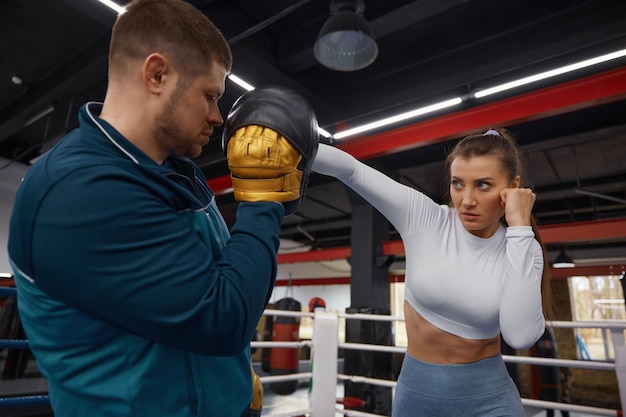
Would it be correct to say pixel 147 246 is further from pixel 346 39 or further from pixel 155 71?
pixel 346 39

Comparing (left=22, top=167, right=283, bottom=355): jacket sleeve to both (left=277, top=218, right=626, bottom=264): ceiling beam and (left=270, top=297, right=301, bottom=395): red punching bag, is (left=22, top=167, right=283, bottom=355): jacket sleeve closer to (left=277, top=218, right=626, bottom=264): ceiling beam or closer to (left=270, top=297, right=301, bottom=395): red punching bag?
(left=277, top=218, right=626, bottom=264): ceiling beam

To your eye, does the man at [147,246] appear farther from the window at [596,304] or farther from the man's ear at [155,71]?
the window at [596,304]

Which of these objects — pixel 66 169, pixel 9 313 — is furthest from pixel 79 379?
pixel 9 313

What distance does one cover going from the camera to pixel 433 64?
4.48m

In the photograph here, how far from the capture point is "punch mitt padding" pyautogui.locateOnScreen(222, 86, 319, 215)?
30.1 inches

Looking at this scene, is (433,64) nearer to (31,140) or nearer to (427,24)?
(427,24)

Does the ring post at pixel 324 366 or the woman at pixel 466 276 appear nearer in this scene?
the woman at pixel 466 276

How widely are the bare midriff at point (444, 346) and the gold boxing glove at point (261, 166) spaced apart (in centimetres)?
87

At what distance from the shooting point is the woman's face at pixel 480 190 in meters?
1.38

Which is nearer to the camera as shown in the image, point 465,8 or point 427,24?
point 465,8

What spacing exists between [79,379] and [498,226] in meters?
1.36

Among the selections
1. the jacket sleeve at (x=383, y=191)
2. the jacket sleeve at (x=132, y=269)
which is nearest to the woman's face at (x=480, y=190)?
the jacket sleeve at (x=383, y=191)

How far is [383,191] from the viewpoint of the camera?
143 centimetres

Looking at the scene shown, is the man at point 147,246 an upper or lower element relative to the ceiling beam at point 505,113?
lower
